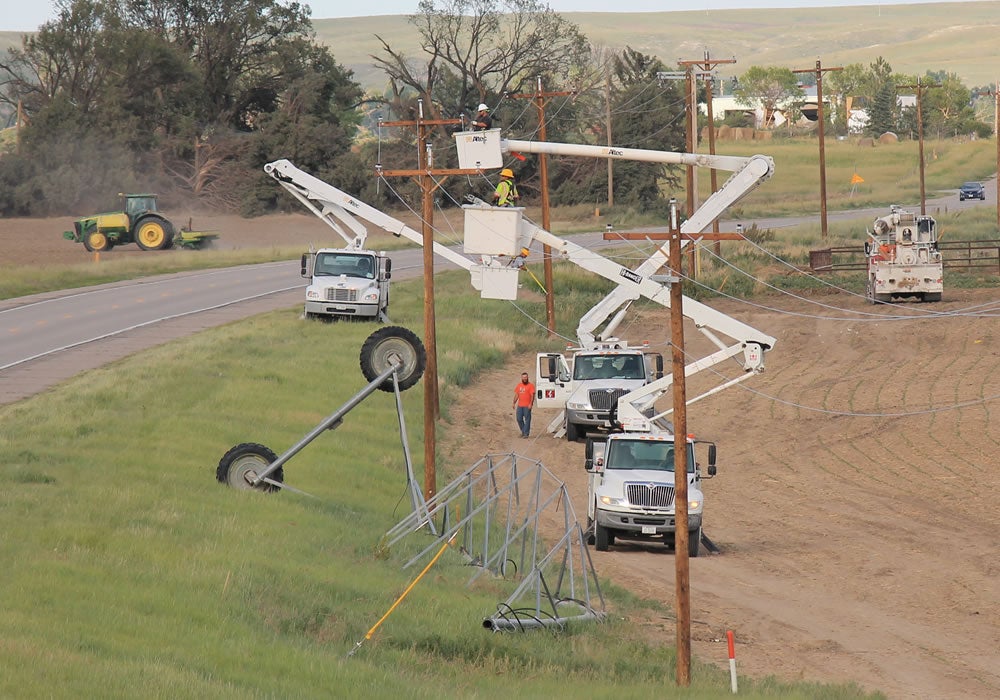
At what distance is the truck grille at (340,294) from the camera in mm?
44500

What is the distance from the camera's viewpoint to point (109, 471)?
23.2 meters

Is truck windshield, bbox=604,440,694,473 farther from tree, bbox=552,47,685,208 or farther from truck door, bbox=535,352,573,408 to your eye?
tree, bbox=552,47,685,208

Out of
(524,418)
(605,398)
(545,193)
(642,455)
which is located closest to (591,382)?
(605,398)

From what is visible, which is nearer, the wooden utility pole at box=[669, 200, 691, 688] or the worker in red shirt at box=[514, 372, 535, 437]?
the wooden utility pole at box=[669, 200, 691, 688]

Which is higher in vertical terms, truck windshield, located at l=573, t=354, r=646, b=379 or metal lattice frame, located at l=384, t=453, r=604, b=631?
truck windshield, located at l=573, t=354, r=646, b=379

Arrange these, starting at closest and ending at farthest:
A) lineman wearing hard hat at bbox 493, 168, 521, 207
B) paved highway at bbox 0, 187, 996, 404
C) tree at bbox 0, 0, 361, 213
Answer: lineman wearing hard hat at bbox 493, 168, 521, 207
paved highway at bbox 0, 187, 996, 404
tree at bbox 0, 0, 361, 213

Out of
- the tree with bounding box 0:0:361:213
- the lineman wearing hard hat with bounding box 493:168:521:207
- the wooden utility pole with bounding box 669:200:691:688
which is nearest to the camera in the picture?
the wooden utility pole with bounding box 669:200:691:688

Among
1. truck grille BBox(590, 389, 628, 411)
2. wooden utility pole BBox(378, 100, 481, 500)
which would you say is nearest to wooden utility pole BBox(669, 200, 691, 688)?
wooden utility pole BBox(378, 100, 481, 500)

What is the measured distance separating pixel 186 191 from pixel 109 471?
A: 247ft

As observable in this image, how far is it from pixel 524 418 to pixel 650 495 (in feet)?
38.2

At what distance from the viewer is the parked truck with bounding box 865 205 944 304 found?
171 feet

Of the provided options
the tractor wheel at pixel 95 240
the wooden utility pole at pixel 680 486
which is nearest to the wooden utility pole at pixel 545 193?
the wooden utility pole at pixel 680 486

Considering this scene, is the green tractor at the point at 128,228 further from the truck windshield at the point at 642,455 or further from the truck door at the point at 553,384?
the truck windshield at the point at 642,455

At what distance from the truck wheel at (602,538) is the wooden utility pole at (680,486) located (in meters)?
6.51
